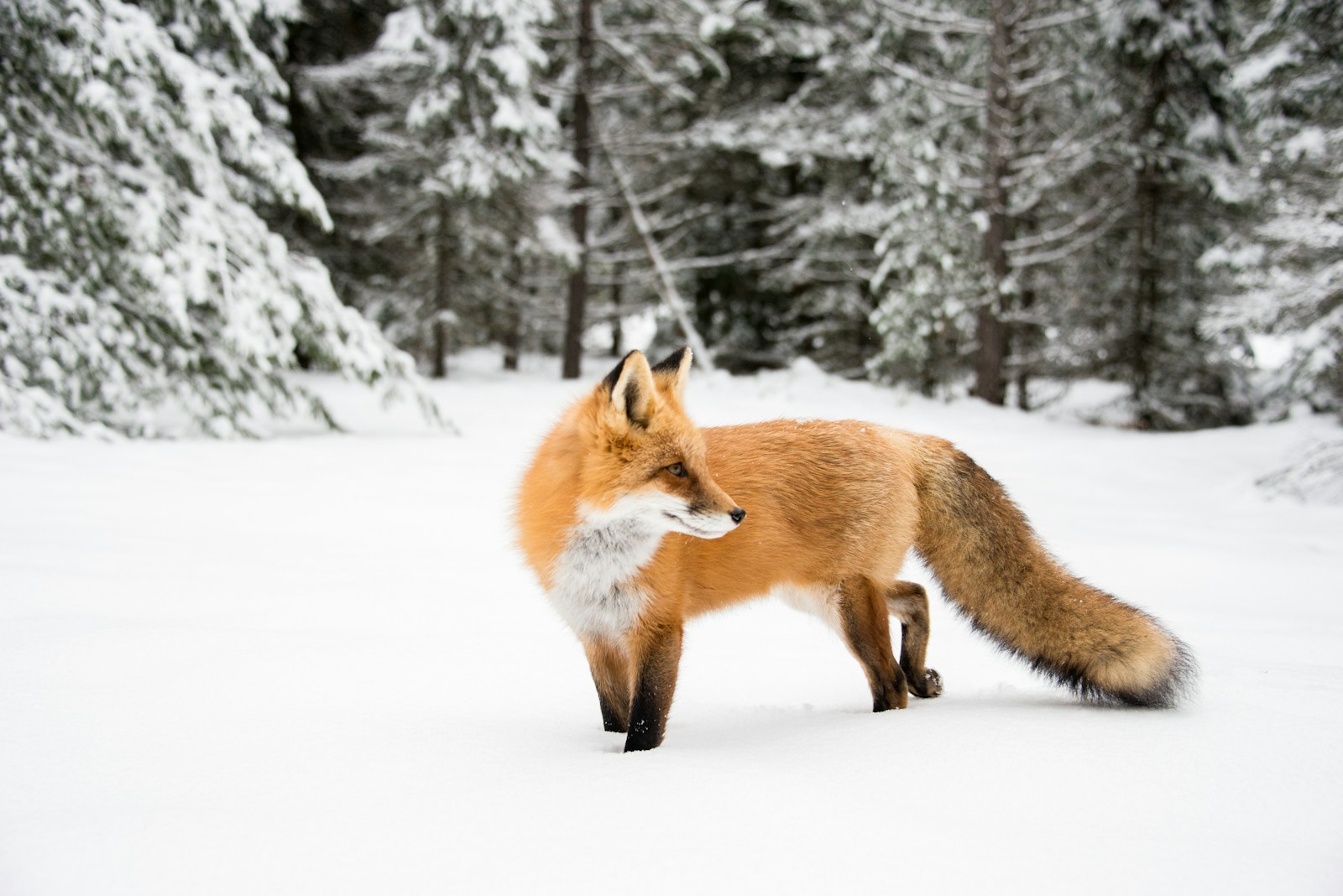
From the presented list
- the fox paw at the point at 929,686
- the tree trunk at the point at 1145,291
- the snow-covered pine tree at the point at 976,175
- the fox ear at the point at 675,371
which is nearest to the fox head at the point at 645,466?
the fox ear at the point at 675,371

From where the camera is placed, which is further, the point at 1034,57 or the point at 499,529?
the point at 1034,57

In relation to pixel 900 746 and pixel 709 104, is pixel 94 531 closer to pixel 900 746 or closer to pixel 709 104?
pixel 900 746

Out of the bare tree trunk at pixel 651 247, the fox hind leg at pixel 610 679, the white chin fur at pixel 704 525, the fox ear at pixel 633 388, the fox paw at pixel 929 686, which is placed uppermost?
the bare tree trunk at pixel 651 247

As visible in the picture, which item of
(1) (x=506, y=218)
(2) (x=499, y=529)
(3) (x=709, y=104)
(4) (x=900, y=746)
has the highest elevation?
(3) (x=709, y=104)

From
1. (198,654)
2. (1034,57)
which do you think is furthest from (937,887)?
(1034,57)

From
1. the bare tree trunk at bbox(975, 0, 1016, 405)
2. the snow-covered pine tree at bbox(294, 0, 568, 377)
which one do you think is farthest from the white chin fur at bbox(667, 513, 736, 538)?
the snow-covered pine tree at bbox(294, 0, 568, 377)

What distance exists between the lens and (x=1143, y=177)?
1477 cm

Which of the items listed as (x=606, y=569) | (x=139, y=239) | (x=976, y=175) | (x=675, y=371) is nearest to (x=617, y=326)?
(x=976, y=175)

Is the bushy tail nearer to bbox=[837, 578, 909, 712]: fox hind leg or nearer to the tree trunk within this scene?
bbox=[837, 578, 909, 712]: fox hind leg

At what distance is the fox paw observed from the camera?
3240mm

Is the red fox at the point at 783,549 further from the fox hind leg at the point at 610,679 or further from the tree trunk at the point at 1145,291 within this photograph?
the tree trunk at the point at 1145,291

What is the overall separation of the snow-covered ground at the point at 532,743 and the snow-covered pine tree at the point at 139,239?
2717mm

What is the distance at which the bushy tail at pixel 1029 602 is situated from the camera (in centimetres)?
268

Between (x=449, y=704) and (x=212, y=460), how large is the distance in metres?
5.81
